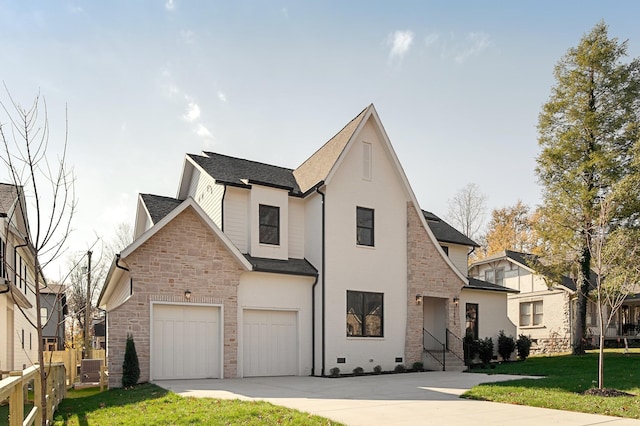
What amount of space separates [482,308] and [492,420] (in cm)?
1553

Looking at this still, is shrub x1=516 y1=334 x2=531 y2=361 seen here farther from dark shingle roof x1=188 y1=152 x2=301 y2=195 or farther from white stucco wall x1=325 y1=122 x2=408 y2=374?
dark shingle roof x1=188 y1=152 x2=301 y2=195

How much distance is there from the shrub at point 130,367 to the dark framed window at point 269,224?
5.89 metres

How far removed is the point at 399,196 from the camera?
2091 cm

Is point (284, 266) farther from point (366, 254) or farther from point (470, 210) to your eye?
point (470, 210)

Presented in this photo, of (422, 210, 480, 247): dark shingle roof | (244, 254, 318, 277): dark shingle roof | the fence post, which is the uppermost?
(422, 210, 480, 247): dark shingle roof

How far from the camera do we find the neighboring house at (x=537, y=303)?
102 feet

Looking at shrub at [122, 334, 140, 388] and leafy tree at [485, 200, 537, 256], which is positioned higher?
leafy tree at [485, 200, 537, 256]

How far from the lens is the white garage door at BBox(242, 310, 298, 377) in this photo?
56.7 ft

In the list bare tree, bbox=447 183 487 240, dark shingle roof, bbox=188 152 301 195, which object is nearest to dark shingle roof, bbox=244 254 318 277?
dark shingle roof, bbox=188 152 301 195

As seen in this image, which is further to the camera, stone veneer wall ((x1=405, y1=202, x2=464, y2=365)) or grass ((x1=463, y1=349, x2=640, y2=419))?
stone veneer wall ((x1=405, y1=202, x2=464, y2=365))

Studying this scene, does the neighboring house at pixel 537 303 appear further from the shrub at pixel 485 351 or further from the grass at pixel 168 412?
the grass at pixel 168 412

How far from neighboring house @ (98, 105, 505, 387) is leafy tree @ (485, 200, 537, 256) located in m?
23.8

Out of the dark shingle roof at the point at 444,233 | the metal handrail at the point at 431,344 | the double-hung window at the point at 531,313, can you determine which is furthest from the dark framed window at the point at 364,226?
the double-hung window at the point at 531,313

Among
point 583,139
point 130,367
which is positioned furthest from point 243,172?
point 583,139
